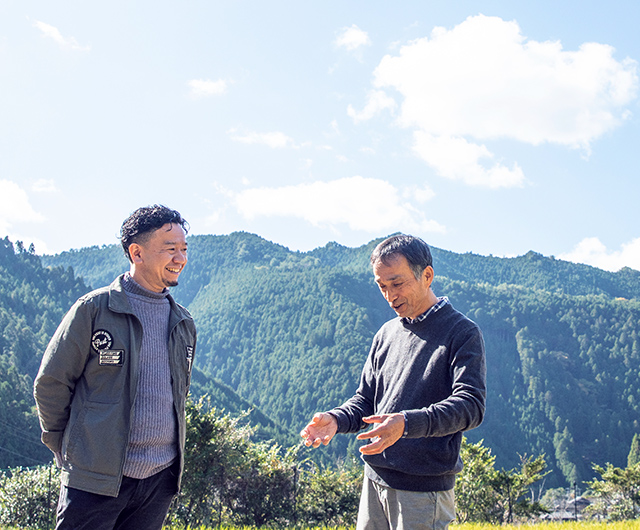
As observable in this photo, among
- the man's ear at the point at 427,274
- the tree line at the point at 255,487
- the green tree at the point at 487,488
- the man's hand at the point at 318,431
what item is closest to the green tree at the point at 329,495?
the tree line at the point at 255,487

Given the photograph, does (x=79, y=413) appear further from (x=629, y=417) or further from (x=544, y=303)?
(x=544, y=303)

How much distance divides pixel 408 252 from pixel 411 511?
1.04 m

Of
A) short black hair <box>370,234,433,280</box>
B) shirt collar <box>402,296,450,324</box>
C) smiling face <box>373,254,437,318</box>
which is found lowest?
shirt collar <box>402,296,450,324</box>

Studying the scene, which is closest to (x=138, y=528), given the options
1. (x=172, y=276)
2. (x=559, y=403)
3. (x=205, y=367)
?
(x=172, y=276)

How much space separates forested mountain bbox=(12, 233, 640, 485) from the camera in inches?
4734

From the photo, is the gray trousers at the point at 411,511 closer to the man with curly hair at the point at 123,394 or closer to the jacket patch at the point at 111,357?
the man with curly hair at the point at 123,394

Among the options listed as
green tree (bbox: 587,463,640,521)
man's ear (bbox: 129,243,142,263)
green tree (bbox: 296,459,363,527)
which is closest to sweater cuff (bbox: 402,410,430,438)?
man's ear (bbox: 129,243,142,263)

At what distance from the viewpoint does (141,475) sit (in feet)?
7.91

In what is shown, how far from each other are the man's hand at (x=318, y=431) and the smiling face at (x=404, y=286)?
1.86 feet

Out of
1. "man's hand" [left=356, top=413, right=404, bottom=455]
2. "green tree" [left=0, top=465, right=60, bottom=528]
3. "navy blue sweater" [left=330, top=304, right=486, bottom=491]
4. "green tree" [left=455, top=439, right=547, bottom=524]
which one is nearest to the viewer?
"man's hand" [left=356, top=413, right=404, bottom=455]

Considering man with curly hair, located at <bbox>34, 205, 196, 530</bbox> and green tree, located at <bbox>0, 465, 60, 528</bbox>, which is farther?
green tree, located at <bbox>0, 465, 60, 528</bbox>

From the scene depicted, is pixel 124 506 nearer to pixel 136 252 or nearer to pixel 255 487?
→ pixel 136 252

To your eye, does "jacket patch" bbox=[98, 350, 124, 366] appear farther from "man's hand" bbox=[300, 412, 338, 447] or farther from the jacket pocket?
"man's hand" bbox=[300, 412, 338, 447]

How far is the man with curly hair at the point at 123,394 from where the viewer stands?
2.29 metres
